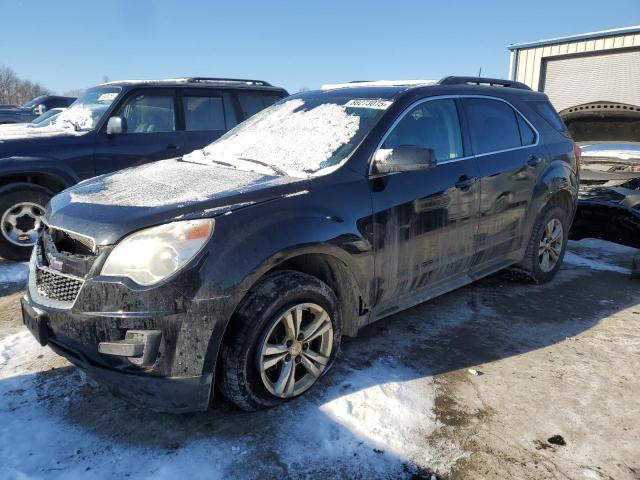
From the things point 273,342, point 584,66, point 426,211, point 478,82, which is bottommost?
point 273,342

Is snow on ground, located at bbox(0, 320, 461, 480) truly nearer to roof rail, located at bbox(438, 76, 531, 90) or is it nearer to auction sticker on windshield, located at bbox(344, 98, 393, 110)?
auction sticker on windshield, located at bbox(344, 98, 393, 110)

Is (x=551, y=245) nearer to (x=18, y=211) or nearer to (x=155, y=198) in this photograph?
(x=155, y=198)

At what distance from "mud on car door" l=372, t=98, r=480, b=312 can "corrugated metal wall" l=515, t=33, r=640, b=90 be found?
12.3m

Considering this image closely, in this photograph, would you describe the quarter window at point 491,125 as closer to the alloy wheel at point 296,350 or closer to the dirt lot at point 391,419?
the dirt lot at point 391,419

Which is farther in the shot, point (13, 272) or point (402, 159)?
point (13, 272)

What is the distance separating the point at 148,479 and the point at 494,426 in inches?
70.0

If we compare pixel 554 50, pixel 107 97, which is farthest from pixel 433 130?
pixel 554 50

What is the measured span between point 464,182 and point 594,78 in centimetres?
1318

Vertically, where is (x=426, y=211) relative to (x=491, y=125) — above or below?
below

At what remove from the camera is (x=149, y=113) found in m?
6.29

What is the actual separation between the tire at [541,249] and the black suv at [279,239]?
→ 0.37m

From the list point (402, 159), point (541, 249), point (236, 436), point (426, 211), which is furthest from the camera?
point (541, 249)

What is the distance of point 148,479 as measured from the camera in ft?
7.46

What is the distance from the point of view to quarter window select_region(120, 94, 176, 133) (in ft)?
20.1
